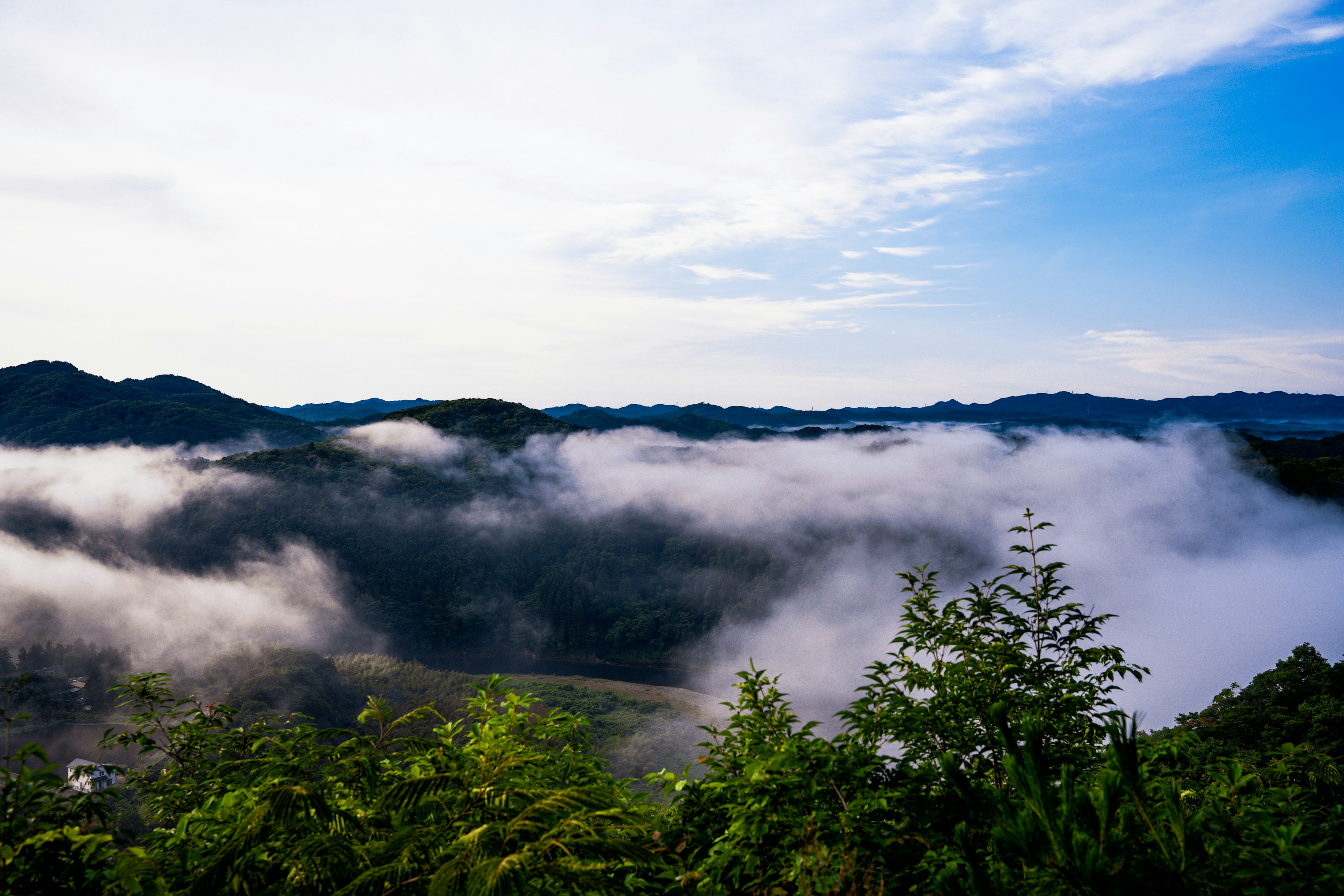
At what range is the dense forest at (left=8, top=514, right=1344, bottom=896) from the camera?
8.95ft

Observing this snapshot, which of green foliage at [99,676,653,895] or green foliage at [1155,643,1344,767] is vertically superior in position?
green foliage at [99,676,653,895]

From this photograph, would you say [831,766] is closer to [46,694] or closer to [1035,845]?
[1035,845]

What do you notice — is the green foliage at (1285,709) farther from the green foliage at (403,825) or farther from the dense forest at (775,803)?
the green foliage at (403,825)

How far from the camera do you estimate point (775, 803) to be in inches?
170

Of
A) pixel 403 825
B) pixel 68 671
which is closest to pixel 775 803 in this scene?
pixel 403 825

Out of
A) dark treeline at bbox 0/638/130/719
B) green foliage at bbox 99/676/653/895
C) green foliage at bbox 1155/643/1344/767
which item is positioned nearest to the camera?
green foliage at bbox 99/676/653/895

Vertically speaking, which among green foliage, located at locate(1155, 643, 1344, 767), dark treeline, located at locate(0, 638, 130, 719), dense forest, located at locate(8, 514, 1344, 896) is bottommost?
dark treeline, located at locate(0, 638, 130, 719)

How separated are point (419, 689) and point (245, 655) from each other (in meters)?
33.1

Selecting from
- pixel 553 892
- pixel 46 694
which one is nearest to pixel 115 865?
pixel 553 892

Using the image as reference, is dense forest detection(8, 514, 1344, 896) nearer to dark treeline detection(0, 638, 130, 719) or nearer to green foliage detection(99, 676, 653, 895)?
green foliage detection(99, 676, 653, 895)

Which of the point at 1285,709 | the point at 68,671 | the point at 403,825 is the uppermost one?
the point at 403,825

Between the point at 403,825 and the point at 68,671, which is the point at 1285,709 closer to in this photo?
the point at 403,825

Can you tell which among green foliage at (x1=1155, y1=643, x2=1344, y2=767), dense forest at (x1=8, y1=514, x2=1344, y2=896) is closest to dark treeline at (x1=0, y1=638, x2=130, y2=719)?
dense forest at (x1=8, y1=514, x2=1344, y2=896)

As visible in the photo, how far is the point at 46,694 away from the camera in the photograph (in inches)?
3140
